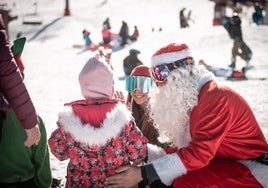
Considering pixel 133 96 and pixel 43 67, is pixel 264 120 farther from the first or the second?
pixel 43 67

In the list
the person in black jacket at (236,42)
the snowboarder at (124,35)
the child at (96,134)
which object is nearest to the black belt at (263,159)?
the child at (96,134)

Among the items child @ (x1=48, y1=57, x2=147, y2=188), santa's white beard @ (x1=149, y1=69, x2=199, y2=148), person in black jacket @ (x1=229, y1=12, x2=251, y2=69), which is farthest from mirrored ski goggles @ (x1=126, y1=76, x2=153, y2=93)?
person in black jacket @ (x1=229, y1=12, x2=251, y2=69)

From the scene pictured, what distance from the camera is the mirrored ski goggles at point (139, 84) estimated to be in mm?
3871

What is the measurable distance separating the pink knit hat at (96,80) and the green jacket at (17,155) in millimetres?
756

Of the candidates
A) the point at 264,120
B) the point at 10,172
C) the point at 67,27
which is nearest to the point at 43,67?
the point at 264,120

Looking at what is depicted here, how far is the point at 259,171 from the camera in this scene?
8.29 feet

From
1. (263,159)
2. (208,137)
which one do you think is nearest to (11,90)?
(208,137)

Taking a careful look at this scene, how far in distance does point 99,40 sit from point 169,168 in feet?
68.4

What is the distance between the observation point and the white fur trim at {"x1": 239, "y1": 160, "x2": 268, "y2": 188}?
2488 mm

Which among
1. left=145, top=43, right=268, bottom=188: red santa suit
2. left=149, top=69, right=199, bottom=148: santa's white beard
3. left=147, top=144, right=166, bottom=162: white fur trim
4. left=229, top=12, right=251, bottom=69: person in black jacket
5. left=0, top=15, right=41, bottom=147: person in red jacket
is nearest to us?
left=0, top=15, right=41, bottom=147: person in red jacket

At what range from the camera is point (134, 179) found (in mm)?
2537

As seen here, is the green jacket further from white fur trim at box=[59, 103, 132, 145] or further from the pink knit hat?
the pink knit hat

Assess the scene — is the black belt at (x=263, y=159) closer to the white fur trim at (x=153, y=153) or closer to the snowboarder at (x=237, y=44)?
the white fur trim at (x=153, y=153)

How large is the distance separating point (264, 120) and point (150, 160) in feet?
13.2
